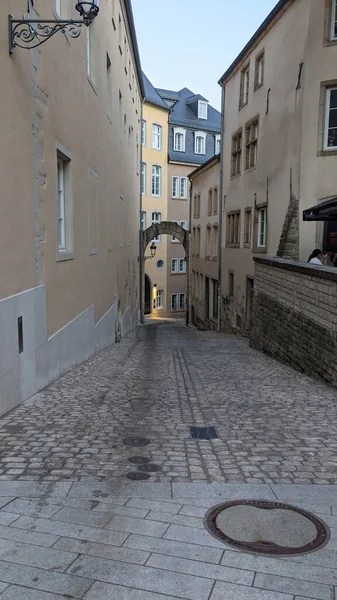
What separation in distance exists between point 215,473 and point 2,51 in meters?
4.92

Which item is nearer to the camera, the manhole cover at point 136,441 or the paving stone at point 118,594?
the paving stone at point 118,594

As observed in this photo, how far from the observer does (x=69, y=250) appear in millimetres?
9219

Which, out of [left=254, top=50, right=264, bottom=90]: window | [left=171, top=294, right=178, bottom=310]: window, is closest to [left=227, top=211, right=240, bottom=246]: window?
[left=254, top=50, right=264, bottom=90]: window

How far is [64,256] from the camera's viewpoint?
859 cm

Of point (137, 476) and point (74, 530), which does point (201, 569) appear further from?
point (137, 476)

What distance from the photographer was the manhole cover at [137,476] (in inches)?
166

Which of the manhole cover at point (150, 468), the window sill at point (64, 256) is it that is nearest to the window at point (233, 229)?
Result: the window sill at point (64, 256)

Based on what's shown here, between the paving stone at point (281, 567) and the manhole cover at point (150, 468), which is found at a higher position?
the paving stone at point (281, 567)

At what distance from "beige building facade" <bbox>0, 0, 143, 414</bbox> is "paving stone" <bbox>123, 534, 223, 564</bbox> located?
2.95 m

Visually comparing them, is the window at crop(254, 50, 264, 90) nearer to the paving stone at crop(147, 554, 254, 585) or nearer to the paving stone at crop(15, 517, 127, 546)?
the paving stone at crop(15, 517, 127, 546)

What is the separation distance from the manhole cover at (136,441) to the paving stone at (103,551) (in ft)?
6.33

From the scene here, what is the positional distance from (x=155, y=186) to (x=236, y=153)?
63.0 feet

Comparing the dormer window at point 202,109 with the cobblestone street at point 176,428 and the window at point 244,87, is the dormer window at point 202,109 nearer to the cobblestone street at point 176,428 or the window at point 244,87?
the window at point 244,87

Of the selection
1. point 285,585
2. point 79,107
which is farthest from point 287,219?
point 285,585
